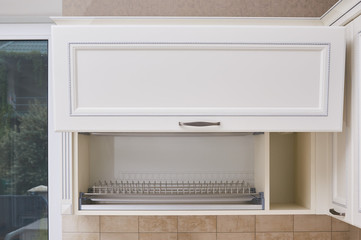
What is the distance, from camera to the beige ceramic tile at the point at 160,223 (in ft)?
5.63

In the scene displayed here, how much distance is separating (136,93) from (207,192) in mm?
484

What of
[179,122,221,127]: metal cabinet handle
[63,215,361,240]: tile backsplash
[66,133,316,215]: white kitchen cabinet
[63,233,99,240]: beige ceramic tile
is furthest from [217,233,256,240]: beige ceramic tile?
[179,122,221,127]: metal cabinet handle

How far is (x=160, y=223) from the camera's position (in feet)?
5.63

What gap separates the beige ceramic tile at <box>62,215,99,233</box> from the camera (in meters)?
1.72

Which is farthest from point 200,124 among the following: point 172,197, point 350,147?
point 350,147

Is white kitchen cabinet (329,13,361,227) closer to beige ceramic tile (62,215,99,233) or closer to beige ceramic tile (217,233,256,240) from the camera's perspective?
beige ceramic tile (217,233,256,240)

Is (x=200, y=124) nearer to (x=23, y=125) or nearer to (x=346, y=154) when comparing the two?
(x=346, y=154)

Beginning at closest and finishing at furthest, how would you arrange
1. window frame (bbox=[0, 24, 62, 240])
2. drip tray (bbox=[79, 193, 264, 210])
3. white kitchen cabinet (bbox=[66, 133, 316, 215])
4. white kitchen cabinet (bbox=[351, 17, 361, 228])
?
white kitchen cabinet (bbox=[351, 17, 361, 228]) < drip tray (bbox=[79, 193, 264, 210]) < white kitchen cabinet (bbox=[66, 133, 316, 215]) < window frame (bbox=[0, 24, 62, 240])

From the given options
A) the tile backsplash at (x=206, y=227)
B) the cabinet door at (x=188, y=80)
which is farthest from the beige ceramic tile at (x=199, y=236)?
the cabinet door at (x=188, y=80)

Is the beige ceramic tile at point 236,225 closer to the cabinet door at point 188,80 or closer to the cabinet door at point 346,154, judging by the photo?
the cabinet door at point 346,154

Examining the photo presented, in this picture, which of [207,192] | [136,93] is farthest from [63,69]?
[207,192]

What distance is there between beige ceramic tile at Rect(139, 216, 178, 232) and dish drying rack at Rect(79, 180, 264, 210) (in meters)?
0.20

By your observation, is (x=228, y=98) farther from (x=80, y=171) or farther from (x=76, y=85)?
(x=80, y=171)

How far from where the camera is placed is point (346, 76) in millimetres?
1320
